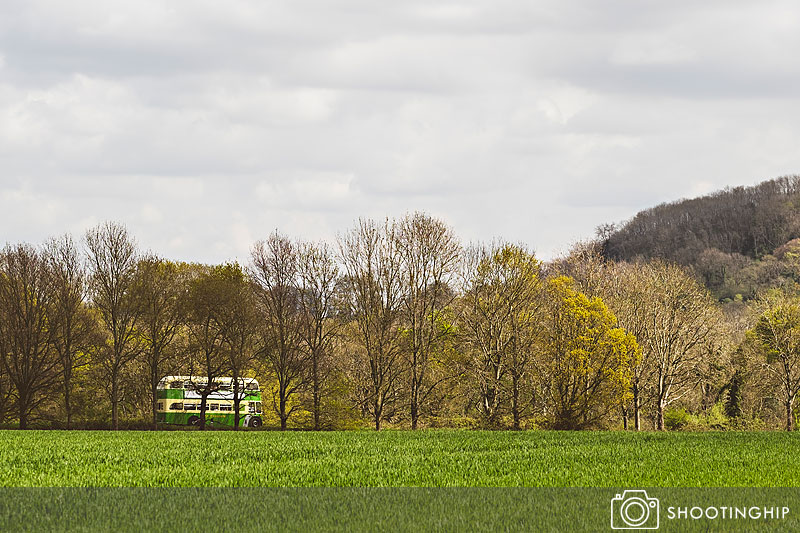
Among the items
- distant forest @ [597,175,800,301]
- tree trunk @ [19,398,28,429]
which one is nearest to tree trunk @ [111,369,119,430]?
tree trunk @ [19,398,28,429]

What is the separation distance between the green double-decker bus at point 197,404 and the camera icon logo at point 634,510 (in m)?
40.1

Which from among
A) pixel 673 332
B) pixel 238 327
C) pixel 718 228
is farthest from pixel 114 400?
pixel 718 228

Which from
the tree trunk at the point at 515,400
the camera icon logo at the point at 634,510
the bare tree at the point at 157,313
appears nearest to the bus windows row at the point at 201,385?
the bare tree at the point at 157,313

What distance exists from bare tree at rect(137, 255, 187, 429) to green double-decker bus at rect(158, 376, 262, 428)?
244 cm

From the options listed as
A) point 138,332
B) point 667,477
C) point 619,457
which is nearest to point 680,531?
point 667,477

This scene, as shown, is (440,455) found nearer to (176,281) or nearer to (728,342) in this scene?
(176,281)

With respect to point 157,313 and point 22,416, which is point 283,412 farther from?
point 22,416

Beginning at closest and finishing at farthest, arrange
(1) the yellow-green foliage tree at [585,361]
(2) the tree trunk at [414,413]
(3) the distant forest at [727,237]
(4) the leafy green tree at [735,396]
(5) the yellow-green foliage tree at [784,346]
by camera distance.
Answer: (1) the yellow-green foliage tree at [585,361], (2) the tree trunk at [414,413], (5) the yellow-green foliage tree at [784,346], (4) the leafy green tree at [735,396], (3) the distant forest at [727,237]

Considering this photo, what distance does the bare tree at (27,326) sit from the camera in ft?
168

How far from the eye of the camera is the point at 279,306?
2021 inches

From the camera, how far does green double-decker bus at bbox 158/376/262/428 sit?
180 feet

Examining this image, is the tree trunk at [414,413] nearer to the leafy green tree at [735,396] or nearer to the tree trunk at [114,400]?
the tree trunk at [114,400]

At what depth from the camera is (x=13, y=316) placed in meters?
52.3

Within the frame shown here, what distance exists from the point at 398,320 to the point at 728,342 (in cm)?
2461
